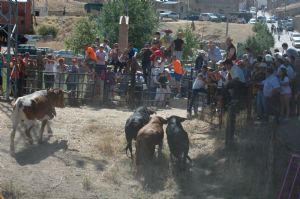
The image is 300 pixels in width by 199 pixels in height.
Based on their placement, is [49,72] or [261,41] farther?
[261,41]

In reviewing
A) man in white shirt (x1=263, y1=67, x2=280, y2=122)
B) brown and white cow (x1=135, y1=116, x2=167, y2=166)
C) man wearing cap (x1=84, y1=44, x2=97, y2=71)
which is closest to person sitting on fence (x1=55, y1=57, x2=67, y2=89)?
man wearing cap (x1=84, y1=44, x2=97, y2=71)

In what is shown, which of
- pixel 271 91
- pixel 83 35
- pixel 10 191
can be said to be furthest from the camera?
pixel 83 35

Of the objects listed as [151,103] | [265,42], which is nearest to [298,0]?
[265,42]

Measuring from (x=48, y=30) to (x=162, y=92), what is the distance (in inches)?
1942

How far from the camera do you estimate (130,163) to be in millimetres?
13188

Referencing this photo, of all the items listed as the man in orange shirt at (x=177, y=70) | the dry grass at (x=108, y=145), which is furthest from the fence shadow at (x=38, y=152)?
the man in orange shirt at (x=177, y=70)

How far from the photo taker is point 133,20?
42531 millimetres

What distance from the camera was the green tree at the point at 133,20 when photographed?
137ft

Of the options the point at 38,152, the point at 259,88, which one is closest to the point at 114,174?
the point at 38,152

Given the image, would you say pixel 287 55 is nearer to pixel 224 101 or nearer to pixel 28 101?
pixel 224 101

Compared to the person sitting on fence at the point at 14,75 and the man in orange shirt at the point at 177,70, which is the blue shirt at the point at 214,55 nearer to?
the man in orange shirt at the point at 177,70

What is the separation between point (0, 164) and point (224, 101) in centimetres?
572

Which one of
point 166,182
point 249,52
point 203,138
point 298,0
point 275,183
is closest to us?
point 275,183

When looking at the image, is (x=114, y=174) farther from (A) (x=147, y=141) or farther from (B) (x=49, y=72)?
(B) (x=49, y=72)
